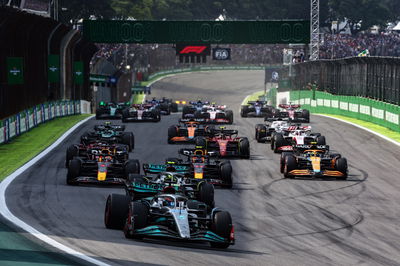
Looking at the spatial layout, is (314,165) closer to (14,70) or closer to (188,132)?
(188,132)

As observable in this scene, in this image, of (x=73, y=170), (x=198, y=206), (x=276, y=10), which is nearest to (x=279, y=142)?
(x=73, y=170)

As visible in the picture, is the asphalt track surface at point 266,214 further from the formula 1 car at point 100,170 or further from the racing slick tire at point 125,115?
the racing slick tire at point 125,115

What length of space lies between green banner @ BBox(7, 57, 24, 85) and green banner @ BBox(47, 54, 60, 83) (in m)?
11.6

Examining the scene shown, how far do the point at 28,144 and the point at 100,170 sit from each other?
11.3m

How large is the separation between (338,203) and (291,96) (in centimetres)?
4741

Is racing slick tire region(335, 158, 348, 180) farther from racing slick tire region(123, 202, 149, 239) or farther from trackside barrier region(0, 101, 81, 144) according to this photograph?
trackside barrier region(0, 101, 81, 144)

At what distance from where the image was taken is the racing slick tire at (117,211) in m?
16.7

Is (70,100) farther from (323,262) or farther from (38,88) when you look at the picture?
(323,262)

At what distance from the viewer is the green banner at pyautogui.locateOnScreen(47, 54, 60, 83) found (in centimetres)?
4694

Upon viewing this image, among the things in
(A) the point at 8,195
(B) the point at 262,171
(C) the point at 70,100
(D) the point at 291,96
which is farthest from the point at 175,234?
(D) the point at 291,96

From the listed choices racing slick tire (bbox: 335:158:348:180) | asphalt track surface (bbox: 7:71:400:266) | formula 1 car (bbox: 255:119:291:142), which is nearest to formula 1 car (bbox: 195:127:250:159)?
asphalt track surface (bbox: 7:71:400:266)

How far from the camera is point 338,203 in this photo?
72.2ft

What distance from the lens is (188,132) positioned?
34438 millimetres

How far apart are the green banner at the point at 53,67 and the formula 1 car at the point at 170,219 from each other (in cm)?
3078
